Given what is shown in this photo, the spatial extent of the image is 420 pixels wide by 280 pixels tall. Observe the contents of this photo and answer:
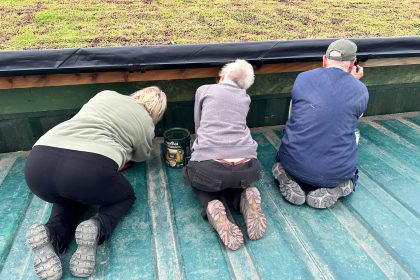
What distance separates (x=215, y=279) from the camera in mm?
1759

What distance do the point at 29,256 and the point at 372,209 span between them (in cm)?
219

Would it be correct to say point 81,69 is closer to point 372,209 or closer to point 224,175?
point 224,175

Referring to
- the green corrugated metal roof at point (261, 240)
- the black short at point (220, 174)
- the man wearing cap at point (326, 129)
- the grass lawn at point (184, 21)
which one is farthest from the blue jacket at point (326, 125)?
the grass lawn at point (184, 21)

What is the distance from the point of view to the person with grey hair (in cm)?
201

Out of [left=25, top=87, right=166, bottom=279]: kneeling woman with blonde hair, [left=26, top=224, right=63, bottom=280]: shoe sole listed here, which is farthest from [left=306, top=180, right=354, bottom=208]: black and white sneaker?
[left=26, top=224, right=63, bottom=280]: shoe sole

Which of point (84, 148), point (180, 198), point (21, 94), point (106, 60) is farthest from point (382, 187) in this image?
point (21, 94)

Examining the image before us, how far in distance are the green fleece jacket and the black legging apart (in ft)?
0.16

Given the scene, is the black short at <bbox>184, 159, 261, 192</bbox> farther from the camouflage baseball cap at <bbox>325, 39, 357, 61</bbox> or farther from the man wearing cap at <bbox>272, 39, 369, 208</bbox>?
the camouflage baseball cap at <bbox>325, 39, 357, 61</bbox>

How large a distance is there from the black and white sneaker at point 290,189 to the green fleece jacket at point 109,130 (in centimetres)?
100

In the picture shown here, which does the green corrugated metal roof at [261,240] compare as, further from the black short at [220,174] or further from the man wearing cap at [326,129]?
the black short at [220,174]

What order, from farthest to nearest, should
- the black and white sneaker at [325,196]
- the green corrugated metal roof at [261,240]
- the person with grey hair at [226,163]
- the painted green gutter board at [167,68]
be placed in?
the painted green gutter board at [167,68]
the black and white sneaker at [325,196]
the person with grey hair at [226,163]
the green corrugated metal roof at [261,240]

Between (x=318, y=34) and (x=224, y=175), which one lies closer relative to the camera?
(x=224, y=175)

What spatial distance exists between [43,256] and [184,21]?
11.7ft

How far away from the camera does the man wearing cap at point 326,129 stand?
7.06ft
